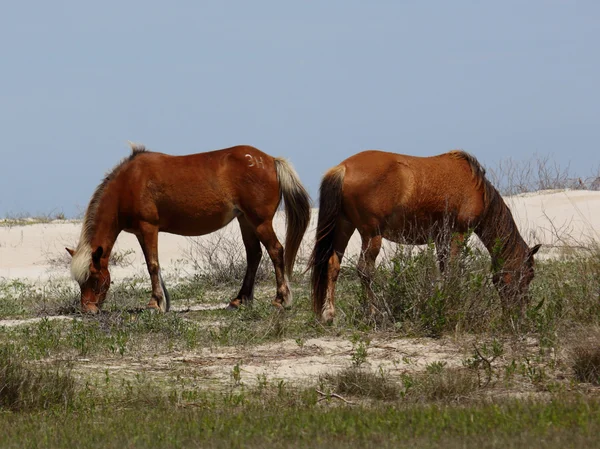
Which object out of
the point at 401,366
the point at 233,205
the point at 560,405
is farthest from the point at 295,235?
the point at 560,405

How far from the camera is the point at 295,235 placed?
12844 mm

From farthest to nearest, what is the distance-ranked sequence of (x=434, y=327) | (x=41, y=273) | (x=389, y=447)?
(x=41, y=273) → (x=434, y=327) → (x=389, y=447)

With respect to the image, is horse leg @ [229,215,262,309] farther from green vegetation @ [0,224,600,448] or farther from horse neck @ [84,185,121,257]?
horse neck @ [84,185,121,257]

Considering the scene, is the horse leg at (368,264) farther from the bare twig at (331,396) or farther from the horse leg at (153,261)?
the horse leg at (153,261)

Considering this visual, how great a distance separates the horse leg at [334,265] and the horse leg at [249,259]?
2534 mm

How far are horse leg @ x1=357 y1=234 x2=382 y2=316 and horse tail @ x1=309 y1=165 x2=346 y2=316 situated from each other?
39 cm

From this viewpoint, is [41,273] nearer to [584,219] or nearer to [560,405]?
[584,219]

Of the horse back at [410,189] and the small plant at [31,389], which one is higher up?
the horse back at [410,189]

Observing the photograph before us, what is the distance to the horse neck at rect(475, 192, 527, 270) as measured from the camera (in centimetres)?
1063

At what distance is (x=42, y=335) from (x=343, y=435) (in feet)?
16.1

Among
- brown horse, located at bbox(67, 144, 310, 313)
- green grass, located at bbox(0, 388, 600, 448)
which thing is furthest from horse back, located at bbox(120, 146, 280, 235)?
green grass, located at bbox(0, 388, 600, 448)

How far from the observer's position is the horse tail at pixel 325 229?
10531 millimetres

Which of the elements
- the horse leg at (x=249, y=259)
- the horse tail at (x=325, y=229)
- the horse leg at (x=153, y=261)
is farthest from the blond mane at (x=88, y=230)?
the horse tail at (x=325, y=229)

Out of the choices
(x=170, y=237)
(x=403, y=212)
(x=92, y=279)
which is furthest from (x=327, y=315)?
(x=170, y=237)
